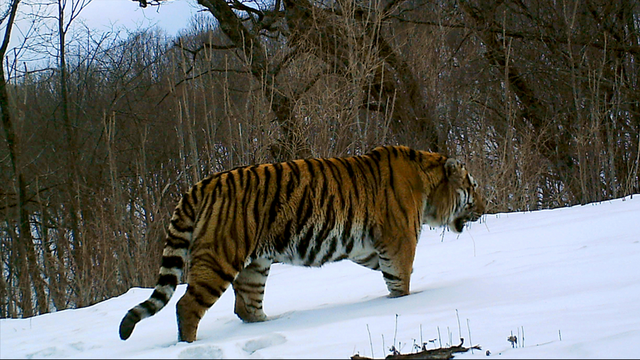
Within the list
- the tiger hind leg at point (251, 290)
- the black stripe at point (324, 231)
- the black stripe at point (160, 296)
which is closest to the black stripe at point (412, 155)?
the black stripe at point (324, 231)

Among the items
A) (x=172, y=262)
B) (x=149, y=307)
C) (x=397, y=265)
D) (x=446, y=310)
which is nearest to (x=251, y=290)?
(x=172, y=262)

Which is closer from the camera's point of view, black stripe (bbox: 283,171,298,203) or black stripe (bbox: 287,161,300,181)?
black stripe (bbox: 283,171,298,203)

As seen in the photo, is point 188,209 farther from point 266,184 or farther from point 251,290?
point 251,290

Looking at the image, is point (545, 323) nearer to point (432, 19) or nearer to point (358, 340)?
point (358, 340)

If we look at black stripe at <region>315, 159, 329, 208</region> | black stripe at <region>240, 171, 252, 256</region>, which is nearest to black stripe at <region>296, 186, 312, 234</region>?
black stripe at <region>315, 159, 329, 208</region>

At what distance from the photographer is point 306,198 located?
207 inches

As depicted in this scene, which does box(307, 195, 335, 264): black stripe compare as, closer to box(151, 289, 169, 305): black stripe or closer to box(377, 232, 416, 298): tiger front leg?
box(377, 232, 416, 298): tiger front leg

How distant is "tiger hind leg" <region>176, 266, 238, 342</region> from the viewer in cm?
459

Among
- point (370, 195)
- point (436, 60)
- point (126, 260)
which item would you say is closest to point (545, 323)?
point (370, 195)

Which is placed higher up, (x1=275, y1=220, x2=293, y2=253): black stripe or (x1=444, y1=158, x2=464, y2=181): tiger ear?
(x1=444, y1=158, x2=464, y2=181): tiger ear

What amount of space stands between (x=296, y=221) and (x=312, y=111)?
→ 20.2 feet

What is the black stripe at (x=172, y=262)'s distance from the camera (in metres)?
4.66

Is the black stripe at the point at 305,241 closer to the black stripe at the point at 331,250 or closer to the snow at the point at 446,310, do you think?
the black stripe at the point at 331,250

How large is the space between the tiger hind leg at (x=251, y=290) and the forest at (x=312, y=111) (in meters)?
4.31
